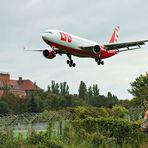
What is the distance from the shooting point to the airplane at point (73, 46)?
50662 millimetres

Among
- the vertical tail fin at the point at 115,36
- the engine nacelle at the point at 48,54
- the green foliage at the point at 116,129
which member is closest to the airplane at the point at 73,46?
the engine nacelle at the point at 48,54

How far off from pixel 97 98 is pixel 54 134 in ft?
446

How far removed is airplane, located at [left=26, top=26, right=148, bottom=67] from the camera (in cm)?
5066

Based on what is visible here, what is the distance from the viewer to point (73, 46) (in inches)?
2036

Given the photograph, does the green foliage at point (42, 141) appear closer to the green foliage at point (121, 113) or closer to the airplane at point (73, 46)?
the green foliage at point (121, 113)

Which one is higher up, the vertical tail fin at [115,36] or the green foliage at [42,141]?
the vertical tail fin at [115,36]

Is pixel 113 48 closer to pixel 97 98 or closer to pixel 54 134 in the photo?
pixel 54 134

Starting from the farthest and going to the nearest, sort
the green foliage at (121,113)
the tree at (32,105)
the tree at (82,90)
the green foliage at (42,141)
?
the tree at (82,90)
the tree at (32,105)
the green foliage at (121,113)
the green foliage at (42,141)

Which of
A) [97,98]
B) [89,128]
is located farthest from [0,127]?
[97,98]

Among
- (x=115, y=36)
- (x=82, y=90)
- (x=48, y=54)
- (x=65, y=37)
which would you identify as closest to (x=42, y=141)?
(x=48, y=54)

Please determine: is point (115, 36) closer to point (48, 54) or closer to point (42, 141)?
point (48, 54)

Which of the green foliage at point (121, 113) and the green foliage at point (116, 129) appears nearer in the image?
the green foliage at point (116, 129)

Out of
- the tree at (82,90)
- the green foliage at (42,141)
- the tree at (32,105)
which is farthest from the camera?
the tree at (82,90)

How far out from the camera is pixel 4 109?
133750mm
